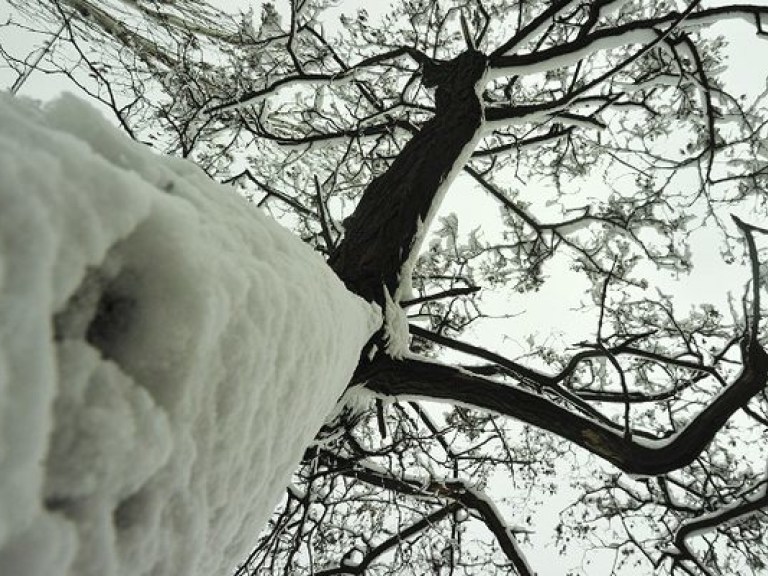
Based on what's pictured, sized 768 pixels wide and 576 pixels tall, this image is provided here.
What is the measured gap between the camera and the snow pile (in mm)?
419

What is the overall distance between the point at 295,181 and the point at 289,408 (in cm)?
469

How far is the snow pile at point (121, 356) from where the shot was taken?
16.5 inches

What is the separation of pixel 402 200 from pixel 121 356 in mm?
1934

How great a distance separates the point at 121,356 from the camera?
1.77ft

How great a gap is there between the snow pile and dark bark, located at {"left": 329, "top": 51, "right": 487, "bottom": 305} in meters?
1.37

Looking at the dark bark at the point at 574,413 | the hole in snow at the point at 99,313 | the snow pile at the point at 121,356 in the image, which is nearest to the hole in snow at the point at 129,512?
the snow pile at the point at 121,356

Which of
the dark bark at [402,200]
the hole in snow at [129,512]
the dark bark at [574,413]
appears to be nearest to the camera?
the hole in snow at [129,512]

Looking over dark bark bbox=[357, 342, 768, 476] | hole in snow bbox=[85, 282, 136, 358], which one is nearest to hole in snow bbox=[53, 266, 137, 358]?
hole in snow bbox=[85, 282, 136, 358]

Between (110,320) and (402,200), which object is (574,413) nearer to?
(402,200)

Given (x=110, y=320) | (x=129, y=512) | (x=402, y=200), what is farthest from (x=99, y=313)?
(x=402, y=200)

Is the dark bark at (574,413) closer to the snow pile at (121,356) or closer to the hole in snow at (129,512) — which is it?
the snow pile at (121,356)

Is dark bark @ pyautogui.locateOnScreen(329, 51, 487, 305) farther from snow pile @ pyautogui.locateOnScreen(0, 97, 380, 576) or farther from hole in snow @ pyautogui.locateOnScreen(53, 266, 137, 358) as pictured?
hole in snow @ pyautogui.locateOnScreen(53, 266, 137, 358)

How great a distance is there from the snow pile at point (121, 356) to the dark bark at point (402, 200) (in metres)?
1.37

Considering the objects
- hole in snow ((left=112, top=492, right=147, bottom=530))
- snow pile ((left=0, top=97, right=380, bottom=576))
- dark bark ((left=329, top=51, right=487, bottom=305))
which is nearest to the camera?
snow pile ((left=0, top=97, right=380, bottom=576))
